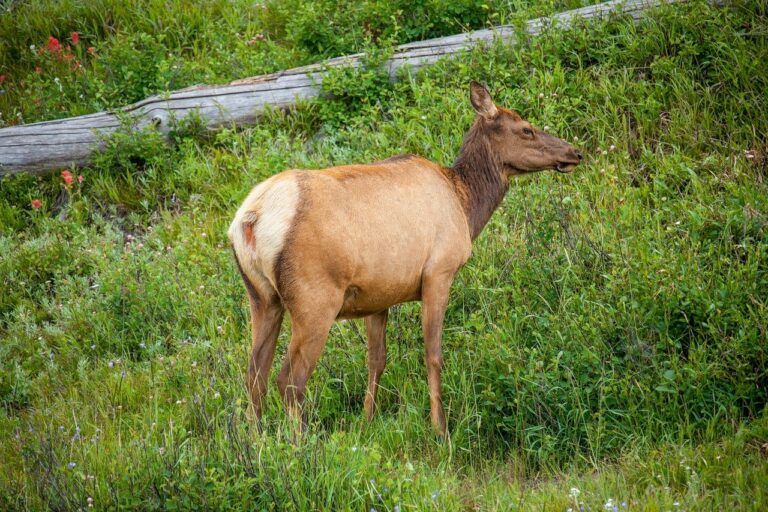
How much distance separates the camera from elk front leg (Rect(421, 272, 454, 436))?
604cm

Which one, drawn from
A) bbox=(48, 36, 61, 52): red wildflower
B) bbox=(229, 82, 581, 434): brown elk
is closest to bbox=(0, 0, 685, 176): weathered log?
bbox=(48, 36, 61, 52): red wildflower

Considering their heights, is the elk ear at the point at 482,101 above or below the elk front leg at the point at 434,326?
above

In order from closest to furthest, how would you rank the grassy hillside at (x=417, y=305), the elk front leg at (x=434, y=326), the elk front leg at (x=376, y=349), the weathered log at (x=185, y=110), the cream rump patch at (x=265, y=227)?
the grassy hillside at (x=417, y=305), the cream rump patch at (x=265, y=227), the elk front leg at (x=434, y=326), the elk front leg at (x=376, y=349), the weathered log at (x=185, y=110)

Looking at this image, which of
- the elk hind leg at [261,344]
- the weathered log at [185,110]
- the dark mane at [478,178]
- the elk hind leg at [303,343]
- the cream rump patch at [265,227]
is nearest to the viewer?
the cream rump patch at [265,227]

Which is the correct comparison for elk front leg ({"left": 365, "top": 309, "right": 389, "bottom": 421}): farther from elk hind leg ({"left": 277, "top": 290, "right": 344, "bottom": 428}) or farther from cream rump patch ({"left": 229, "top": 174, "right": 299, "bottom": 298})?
cream rump patch ({"left": 229, "top": 174, "right": 299, "bottom": 298})

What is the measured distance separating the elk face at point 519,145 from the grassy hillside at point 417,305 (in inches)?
14.2

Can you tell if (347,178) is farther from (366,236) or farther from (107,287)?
(107,287)

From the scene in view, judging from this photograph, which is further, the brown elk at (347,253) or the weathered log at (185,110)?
the weathered log at (185,110)

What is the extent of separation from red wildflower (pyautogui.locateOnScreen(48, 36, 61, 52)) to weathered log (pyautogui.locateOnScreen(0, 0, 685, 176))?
64.8 inches

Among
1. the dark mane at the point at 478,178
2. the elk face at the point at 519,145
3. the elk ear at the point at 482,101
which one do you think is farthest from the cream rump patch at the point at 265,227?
the elk face at the point at 519,145

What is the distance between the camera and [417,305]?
279 inches

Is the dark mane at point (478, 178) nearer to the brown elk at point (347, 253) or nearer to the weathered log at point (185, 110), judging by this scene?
the brown elk at point (347, 253)

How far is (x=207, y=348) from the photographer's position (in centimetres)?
677

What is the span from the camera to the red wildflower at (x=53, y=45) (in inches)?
429
